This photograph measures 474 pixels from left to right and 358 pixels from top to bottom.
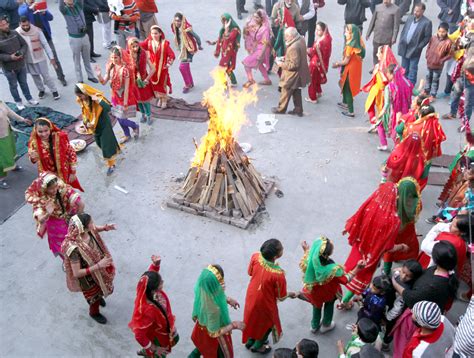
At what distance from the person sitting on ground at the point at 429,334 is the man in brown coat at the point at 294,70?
5870 mm

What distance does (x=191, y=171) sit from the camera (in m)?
7.03

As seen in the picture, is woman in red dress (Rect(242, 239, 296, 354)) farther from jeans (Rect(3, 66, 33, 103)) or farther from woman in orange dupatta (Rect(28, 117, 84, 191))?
jeans (Rect(3, 66, 33, 103))

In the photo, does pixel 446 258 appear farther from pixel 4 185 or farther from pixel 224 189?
pixel 4 185

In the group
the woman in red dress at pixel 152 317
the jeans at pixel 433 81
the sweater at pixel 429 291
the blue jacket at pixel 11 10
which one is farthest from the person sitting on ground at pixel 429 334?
the blue jacket at pixel 11 10

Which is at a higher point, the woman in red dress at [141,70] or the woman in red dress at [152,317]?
the woman in red dress at [141,70]

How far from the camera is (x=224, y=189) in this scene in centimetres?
680

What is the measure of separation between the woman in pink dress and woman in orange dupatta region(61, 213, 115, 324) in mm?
6072

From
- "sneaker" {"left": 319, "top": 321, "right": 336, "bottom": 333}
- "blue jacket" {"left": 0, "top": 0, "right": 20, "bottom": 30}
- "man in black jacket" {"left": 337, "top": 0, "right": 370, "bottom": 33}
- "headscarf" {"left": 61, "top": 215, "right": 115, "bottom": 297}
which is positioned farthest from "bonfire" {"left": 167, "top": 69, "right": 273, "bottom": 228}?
"blue jacket" {"left": 0, "top": 0, "right": 20, "bottom": 30}

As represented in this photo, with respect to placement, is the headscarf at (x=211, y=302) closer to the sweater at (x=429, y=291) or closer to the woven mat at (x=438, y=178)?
the sweater at (x=429, y=291)

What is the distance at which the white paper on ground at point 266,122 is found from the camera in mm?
8930

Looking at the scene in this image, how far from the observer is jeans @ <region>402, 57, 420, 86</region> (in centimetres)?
1001

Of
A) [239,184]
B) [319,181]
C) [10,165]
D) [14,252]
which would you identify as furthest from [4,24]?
[319,181]

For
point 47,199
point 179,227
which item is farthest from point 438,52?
point 47,199

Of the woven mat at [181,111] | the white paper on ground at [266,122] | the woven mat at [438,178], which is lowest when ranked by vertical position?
the woven mat at [438,178]
